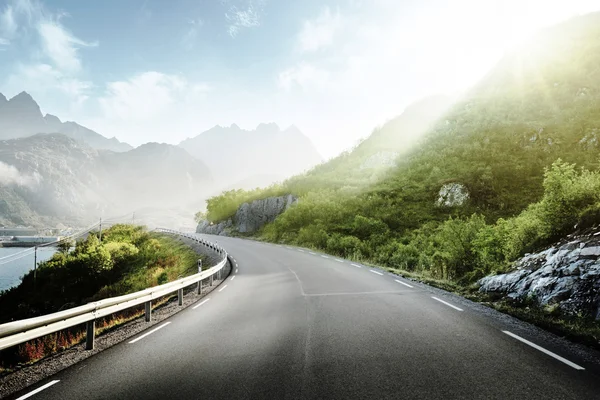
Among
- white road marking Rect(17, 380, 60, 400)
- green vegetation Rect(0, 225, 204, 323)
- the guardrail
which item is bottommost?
green vegetation Rect(0, 225, 204, 323)

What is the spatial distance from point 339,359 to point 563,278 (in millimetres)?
5749

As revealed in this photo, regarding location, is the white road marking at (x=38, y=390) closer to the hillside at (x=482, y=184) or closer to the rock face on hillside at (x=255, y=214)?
the hillside at (x=482, y=184)

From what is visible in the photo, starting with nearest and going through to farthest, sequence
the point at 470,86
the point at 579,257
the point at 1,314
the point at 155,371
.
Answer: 1. the point at 155,371
2. the point at 579,257
3. the point at 1,314
4. the point at 470,86

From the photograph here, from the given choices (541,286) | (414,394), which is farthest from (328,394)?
(541,286)

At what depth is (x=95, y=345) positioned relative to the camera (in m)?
6.46

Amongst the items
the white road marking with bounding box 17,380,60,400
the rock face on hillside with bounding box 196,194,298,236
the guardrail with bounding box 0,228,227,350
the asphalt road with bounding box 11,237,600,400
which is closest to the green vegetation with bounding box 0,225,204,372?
the guardrail with bounding box 0,228,227,350

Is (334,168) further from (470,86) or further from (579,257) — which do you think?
(579,257)

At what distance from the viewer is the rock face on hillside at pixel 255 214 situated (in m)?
54.7

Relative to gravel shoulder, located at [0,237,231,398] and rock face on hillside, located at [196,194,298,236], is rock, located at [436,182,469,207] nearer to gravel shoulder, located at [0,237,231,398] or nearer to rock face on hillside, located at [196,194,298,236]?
rock face on hillside, located at [196,194,298,236]

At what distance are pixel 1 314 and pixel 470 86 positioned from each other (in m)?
96.2

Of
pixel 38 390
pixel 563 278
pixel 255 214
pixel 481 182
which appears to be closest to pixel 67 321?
pixel 38 390

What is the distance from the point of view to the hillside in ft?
37.7

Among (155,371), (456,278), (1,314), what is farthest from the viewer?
(1,314)

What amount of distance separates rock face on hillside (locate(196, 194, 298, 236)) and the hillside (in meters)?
2.26
